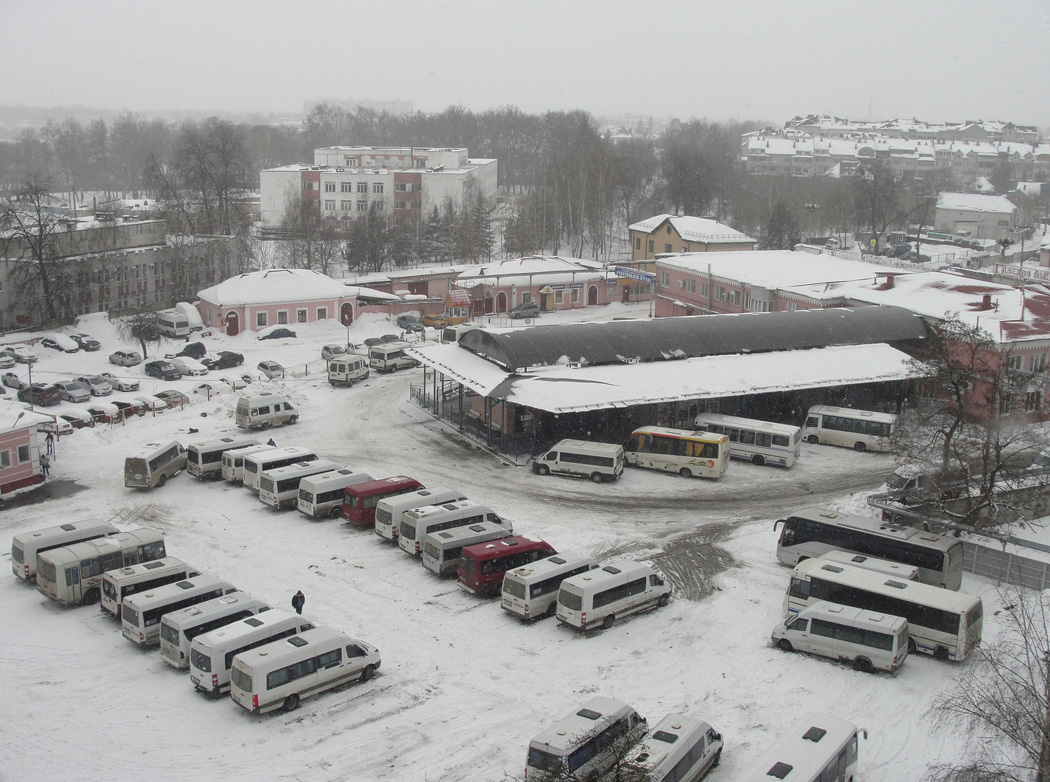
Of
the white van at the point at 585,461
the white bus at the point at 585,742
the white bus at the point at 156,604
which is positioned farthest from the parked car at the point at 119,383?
the white bus at the point at 585,742

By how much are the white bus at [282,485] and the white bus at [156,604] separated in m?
5.33

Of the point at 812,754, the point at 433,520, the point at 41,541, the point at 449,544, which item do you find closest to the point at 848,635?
the point at 812,754

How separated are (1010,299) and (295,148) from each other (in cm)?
10012

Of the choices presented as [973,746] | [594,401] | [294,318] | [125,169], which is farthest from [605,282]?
[125,169]

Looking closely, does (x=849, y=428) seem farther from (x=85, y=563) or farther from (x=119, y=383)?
(x=119, y=383)

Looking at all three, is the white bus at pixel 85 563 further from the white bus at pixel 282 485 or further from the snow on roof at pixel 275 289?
the snow on roof at pixel 275 289

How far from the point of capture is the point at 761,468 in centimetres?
2530

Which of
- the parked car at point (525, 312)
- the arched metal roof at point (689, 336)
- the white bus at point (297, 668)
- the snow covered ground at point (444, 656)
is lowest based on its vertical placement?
the snow covered ground at point (444, 656)

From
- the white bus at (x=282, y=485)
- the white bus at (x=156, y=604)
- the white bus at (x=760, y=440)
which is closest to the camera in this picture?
the white bus at (x=156, y=604)

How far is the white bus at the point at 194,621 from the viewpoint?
14680 millimetres

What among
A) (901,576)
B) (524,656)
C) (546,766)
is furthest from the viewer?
(901,576)

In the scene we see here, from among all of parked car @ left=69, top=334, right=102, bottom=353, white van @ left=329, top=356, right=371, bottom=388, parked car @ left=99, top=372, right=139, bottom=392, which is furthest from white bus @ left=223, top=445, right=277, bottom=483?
parked car @ left=69, top=334, right=102, bottom=353

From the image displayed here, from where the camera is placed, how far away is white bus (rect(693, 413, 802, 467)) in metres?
25.1

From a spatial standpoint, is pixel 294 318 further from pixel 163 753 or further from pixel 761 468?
pixel 163 753
